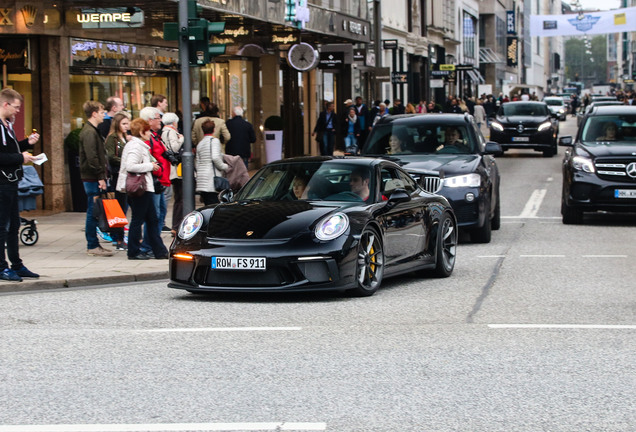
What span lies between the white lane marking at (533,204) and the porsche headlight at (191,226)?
34.2 ft

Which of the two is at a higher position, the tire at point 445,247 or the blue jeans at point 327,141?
the blue jeans at point 327,141

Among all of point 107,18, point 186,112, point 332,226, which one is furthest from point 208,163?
point 332,226

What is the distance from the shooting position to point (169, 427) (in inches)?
214

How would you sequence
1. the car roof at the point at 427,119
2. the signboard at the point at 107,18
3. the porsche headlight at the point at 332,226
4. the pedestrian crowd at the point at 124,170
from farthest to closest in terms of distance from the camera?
1. the signboard at the point at 107,18
2. the car roof at the point at 427,119
3. the pedestrian crowd at the point at 124,170
4. the porsche headlight at the point at 332,226

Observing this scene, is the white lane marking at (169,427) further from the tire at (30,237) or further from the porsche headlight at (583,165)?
the porsche headlight at (583,165)

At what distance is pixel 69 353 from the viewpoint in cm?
744

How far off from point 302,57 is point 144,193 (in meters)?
16.3

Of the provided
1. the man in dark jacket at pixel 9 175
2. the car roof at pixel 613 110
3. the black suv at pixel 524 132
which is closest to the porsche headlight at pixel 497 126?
the black suv at pixel 524 132

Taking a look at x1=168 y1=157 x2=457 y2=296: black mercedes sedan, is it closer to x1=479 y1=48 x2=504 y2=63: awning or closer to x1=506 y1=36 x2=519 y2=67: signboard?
x1=479 y1=48 x2=504 y2=63: awning

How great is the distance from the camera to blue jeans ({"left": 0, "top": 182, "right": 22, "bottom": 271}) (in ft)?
36.0

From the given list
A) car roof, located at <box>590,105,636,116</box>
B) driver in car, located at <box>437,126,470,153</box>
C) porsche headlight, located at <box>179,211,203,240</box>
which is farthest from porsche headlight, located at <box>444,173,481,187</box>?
porsche headlight, located at <box>179,211,203,240</box>

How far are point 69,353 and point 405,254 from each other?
442 cm

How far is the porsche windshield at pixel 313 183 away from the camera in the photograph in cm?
1080

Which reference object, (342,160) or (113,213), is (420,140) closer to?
(113,213)
